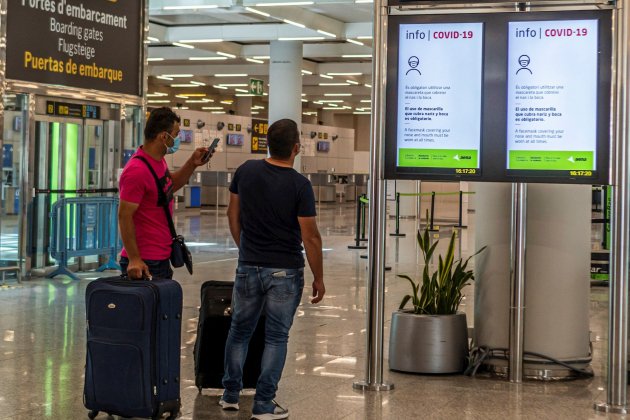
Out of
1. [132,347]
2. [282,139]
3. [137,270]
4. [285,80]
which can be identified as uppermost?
[285,80]

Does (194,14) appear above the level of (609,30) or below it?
above

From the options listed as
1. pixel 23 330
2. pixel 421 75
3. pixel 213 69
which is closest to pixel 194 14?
pixel 213 69

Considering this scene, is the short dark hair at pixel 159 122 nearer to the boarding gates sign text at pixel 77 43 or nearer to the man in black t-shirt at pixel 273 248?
the man in black t-shirt at pixel 273 248

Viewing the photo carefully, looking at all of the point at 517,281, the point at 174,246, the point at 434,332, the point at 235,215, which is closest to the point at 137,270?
the point at 174,246

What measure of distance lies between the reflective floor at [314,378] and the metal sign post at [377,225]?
20cm

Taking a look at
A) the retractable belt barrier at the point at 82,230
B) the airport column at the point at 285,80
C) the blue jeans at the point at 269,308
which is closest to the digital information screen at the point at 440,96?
the blue jeans at the point at 269,308

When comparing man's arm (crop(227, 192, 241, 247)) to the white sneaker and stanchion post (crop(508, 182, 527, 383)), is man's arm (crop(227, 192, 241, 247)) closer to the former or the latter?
the white sneaker

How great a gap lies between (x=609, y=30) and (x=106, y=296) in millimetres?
3190

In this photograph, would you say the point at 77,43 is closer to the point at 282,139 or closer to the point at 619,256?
the point at 282,139

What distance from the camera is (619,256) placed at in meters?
5.60

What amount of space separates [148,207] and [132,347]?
0.76 meters

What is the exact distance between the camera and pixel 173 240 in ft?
17.8

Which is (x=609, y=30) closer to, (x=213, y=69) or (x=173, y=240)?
(x=173, y=240)

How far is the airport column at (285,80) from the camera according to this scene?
1016 inches
